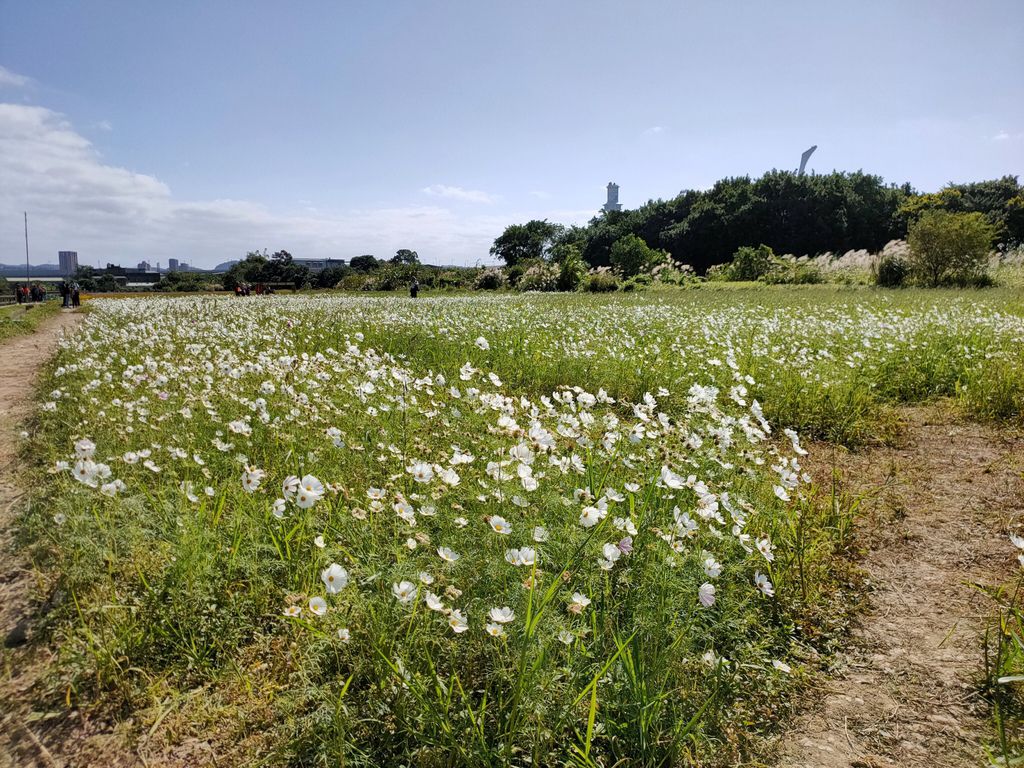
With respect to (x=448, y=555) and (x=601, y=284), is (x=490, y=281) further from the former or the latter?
(x=448, y=555)

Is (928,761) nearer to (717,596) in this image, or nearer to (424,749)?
(717,596)

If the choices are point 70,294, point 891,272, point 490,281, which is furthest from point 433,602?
point 490,281

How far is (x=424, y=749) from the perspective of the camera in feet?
5.30

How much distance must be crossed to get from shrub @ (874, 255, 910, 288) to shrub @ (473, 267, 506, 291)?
22154 millimetres

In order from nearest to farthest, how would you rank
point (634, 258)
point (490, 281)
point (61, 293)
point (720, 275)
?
point (61, 293), point (720, 275), point (634, 258), point (490, 281)

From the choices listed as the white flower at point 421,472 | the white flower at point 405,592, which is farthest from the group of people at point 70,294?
the white flower at point 405,592

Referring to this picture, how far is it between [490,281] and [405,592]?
3760cm

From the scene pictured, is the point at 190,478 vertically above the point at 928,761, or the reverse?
the point at 190,478

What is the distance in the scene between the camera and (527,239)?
72.0 meters

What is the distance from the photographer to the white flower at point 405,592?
5.92ft

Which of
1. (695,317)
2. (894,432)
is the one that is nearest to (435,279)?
(695,317)

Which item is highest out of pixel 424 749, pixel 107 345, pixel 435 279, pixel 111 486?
pixel 435 279

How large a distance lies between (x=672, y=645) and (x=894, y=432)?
13.1ft

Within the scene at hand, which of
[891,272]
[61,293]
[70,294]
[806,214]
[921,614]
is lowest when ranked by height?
[921,614]
